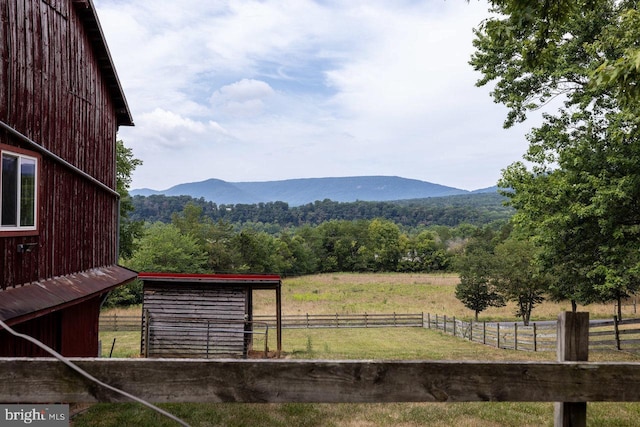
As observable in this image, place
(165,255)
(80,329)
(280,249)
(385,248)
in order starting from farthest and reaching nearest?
(385,248) < (280,249) < (165,255) < (80,329)

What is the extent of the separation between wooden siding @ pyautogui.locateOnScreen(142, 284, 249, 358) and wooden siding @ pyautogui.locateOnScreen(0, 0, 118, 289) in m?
4.78

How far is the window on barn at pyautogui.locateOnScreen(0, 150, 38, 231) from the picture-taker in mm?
6691

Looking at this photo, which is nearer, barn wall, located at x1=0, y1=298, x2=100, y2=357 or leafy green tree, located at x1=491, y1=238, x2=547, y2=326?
barn wall, located at x1=0, y1=298, x2=100, y2=357

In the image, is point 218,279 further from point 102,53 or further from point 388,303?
point 388,303

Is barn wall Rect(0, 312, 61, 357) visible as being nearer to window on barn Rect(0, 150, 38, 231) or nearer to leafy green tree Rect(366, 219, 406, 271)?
window on barn Rect(0, 150, 38, 231)

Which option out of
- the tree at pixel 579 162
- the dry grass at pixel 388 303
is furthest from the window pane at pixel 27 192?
the dry grass at pixel 388 303

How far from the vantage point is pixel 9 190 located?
6.82m

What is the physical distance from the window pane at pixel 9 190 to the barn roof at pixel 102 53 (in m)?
5.07

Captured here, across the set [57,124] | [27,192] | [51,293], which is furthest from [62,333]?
[57,124]

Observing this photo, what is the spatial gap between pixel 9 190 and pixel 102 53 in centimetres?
604

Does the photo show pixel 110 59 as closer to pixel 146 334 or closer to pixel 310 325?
pixel 146 334

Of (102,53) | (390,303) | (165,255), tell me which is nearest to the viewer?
(102,53)

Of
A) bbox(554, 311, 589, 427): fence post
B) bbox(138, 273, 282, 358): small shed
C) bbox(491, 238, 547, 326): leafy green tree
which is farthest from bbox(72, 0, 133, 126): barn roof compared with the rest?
bbox(491, 238, 547, 326): leafy green tree

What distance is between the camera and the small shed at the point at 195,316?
1652 cm
